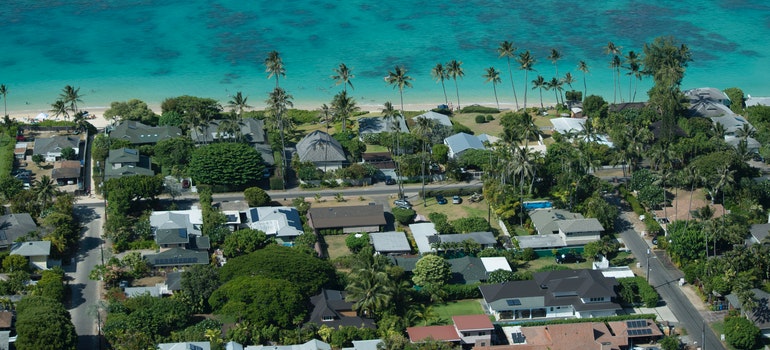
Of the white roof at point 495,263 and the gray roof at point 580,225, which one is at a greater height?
the gray roof at point 580,225

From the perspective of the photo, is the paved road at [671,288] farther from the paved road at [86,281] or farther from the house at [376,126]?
the paved road at [86,281]

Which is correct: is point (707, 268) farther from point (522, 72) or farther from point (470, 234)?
point (522, 72)

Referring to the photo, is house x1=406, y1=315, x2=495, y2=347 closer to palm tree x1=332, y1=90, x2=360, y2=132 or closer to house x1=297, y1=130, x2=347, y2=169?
house x1=297, y1=130, x2=347, y2=169

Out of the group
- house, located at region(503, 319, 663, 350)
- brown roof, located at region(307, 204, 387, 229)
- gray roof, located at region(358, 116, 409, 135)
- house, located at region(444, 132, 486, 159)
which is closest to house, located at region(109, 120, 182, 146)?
gray roof, located at region(358, 116, 409, 135)

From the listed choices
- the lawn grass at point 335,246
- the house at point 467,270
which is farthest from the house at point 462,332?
the lawn grass at point 335,246

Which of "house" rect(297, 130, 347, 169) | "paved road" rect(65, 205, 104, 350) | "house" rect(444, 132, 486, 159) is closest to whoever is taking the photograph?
"paved road" rect(65, 205, 104, 350)
